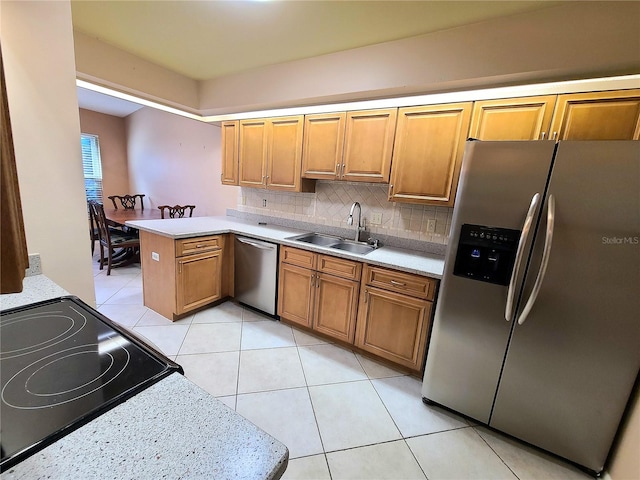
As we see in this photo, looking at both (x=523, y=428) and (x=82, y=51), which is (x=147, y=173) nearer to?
(x=82, y=51)

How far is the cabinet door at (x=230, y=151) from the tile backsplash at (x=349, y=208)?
1.09ft

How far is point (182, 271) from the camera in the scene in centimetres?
257

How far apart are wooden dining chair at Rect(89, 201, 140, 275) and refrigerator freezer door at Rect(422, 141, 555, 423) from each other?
13.5ft

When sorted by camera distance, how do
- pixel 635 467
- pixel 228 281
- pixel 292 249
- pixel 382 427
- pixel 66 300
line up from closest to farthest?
pixel 66 300
pixel 635 467
pixel 382 427
pixel 292 249
pixel 228 281

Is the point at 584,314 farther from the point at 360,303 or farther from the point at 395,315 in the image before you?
the point at 360,303

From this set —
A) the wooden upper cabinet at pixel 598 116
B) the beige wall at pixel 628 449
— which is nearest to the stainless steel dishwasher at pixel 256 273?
the wooden upper cabinet at pixel 598 116

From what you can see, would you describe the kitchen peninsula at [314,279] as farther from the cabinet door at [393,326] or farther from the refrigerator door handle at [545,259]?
the refrigerator door handle at [545,259]

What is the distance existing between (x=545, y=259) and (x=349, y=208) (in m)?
1.70

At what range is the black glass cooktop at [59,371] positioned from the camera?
562mm

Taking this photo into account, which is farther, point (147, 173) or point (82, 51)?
point (147, 173)

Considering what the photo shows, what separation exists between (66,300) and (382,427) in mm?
1764

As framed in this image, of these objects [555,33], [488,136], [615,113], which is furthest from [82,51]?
[615,113]

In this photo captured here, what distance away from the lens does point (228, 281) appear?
3.03 m

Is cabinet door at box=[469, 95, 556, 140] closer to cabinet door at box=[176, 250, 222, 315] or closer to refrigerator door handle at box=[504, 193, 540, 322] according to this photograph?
refrigerator door handle at box=[504, 193, 540, 322]
